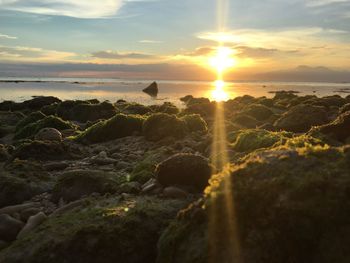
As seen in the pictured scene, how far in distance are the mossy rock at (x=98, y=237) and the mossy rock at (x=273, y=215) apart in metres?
0.68

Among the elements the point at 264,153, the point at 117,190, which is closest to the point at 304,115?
the point at 117,190

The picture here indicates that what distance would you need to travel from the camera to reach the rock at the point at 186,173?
8867 millimetres

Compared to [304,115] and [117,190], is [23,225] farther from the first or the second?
[304,115]

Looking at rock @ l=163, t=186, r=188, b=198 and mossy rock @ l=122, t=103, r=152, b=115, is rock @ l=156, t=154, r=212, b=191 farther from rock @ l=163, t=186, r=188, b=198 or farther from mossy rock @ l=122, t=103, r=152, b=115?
mossy rock @ l=122, t=103, r=152, b=115

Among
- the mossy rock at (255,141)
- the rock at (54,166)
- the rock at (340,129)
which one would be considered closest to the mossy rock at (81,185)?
the rock at (54,166)

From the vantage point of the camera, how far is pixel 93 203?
8016mm

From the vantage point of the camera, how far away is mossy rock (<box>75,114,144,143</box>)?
19547 millimetres

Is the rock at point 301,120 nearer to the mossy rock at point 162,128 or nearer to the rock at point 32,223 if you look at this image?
the mossy rock at point 162,128

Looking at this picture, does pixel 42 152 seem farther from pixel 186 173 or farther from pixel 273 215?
pixel 273 215

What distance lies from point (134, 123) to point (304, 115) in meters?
9.29

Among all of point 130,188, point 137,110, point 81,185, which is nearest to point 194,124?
point 81,185

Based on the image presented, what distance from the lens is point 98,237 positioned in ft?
21.4

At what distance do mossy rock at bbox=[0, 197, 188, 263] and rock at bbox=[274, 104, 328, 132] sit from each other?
15.6 meters

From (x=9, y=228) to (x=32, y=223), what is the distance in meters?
0.49
